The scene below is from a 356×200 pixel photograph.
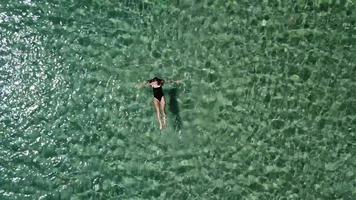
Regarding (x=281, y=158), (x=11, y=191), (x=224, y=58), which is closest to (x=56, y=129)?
(x=11, y=191)

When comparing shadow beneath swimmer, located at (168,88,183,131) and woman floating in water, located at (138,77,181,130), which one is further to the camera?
shadow beneath swimmer, located at (168,88,183,131)

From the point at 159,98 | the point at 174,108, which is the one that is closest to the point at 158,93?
the point at 159,98

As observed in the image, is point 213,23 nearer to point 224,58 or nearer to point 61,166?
point 224,58

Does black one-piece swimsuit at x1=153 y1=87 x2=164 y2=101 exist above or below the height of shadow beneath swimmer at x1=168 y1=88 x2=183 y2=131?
above

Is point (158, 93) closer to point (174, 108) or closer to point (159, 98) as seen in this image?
point (159, 98)

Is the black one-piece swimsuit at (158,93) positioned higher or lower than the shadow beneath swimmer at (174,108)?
higher

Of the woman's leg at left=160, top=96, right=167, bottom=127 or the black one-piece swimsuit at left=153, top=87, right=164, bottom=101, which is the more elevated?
the black one-piece swimsuit at left=153, top=87, right=164, bottom=101
